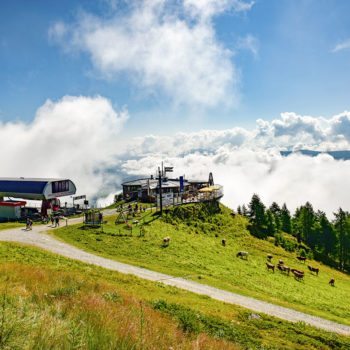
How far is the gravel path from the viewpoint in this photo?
24.8m

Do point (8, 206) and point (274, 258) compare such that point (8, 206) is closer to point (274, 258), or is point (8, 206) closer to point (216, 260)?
point (216, 260)

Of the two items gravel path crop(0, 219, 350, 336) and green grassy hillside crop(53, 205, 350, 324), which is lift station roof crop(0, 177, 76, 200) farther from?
gravel path crop(0, 219, 350, 336)

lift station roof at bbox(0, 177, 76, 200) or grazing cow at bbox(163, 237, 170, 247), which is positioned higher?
lift station roof at bbox(0, 177, 76, 200)

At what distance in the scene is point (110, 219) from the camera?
5644cm

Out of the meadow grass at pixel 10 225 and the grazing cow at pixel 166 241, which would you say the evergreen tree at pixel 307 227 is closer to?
the grazing cow at pixel 166 241

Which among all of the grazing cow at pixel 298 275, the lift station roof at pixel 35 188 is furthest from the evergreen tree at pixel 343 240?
the lift station roof at pixel 35 188

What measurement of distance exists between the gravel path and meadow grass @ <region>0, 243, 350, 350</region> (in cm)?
298

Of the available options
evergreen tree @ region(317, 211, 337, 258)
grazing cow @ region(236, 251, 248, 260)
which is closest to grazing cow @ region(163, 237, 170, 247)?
grazing cow @ region(236, 251, 248, 260)

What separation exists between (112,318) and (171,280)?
23.6 metres

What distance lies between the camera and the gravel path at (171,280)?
24.8 m

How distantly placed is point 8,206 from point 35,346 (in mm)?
58470

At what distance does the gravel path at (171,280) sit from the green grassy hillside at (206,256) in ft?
5.97

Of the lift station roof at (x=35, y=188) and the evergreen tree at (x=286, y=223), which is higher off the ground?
the lift station roof at (x=35, y=188)

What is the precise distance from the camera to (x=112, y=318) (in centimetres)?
763
